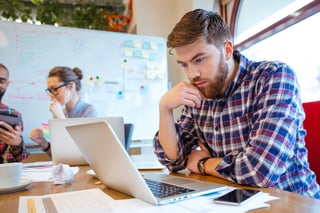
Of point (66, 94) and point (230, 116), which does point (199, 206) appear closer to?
point (230, 116)

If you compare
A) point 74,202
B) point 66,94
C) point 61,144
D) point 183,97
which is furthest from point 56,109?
point 74,202

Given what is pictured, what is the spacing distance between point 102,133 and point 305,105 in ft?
2.60

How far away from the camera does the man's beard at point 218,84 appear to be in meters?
0.99

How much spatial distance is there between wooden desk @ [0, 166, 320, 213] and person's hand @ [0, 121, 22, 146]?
3.14 ft

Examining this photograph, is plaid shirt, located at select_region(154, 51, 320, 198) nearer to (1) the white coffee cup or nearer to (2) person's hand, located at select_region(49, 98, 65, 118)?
(1) the white coffee cup

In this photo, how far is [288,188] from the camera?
813 mm

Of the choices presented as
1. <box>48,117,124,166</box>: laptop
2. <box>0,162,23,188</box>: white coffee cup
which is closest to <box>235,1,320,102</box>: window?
<box>48,117,124,166</box>: laptop

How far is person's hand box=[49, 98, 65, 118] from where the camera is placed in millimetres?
2223

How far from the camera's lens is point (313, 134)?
0.97m

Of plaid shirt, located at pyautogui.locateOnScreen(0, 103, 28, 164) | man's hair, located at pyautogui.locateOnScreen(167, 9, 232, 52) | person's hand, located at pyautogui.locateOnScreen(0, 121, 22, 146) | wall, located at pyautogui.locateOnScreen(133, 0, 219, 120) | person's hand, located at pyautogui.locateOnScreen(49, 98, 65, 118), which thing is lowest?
plaid shirt, located at pyautogui.locateOnScreen(0, 103, 28, 164)

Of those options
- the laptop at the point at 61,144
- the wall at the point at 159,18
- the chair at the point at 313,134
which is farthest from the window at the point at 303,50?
the laptop at the point at 61,144

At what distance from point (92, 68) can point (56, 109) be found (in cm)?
47

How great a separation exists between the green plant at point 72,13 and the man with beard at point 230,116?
2385mm

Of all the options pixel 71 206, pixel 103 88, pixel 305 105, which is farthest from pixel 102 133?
pixel 103 88
